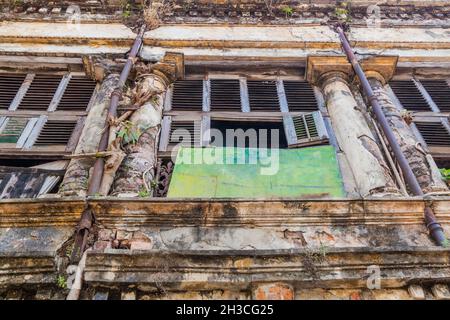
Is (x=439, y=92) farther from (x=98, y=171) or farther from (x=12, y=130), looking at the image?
(x=12, y=130)

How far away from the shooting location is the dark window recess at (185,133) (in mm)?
6098

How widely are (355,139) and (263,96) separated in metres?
1.88

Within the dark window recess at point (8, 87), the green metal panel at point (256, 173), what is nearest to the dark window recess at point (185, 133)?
the green metal panel at point (256, 173)

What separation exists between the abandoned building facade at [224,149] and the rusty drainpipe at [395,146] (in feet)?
0.09

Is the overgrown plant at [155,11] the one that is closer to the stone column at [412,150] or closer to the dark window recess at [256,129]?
the dark window recess at [256,129]

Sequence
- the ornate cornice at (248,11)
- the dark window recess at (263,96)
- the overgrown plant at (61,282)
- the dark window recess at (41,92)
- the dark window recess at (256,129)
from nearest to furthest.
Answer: the overgrown plant at (61,282)
the dark window recess at (256,129)
the dark window recess at (41,92)
the dark window recess at (263,96)
the ornate cornice at (248,11)

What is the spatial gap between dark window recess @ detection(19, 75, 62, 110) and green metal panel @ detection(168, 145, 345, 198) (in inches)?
103

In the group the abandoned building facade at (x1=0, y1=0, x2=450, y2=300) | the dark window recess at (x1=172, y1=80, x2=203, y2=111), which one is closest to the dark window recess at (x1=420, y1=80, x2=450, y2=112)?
the abandoned building facade at (x1=0, y1=0, x2=450, y2=300)

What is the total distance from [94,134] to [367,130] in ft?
11.8

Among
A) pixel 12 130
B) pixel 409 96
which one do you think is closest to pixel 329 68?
pixel 409 96

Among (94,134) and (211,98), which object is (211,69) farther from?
(94,134)

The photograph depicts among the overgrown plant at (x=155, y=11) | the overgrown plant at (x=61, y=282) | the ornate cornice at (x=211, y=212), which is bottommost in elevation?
the overgrown plant at (x=61, y=282)

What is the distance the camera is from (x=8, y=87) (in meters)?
7.20

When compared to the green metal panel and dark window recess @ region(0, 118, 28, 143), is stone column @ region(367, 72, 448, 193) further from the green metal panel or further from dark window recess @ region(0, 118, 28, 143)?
dark window recess @ region(0, 118, 28, 143)
